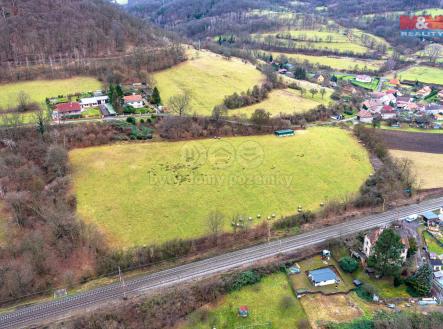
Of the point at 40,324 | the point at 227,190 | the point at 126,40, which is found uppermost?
the point at 126,40

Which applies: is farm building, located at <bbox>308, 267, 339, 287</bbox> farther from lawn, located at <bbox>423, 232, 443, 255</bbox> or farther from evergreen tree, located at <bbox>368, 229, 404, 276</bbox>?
lawn, located at <bbox>423, 232, 443, 255</bbox>

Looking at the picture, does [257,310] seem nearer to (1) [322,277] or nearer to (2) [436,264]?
(1) [322,277]

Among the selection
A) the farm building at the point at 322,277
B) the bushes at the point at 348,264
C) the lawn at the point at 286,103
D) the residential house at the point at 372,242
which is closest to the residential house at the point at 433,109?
the lawn at the point at 286,103

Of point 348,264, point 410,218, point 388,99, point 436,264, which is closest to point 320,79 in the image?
point 388,99

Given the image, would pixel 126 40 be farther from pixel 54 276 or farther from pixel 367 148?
pixel 54 276

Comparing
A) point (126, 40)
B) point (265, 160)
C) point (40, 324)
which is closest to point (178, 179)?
point (265, 160)

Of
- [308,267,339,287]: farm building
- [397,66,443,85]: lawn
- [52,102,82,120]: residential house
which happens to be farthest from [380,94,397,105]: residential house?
[52,102,82,120]: residential house
